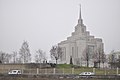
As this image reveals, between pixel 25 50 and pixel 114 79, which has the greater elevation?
pixel 25 50

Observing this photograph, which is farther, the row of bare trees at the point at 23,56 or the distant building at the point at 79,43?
the distant building at the point at 79,43

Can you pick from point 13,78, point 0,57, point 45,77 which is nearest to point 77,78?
point 45,77

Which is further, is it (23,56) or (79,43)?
(79,43)

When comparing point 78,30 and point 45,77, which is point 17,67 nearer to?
point 45,77

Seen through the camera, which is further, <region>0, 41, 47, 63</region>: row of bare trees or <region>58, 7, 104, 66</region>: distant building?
<region>58, 7, 104, 66</region>: distant building

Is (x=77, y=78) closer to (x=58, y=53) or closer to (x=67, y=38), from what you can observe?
(x=58, y=53)

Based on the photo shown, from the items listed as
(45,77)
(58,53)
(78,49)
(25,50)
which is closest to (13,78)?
(45,77)

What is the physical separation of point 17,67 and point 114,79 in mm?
21531

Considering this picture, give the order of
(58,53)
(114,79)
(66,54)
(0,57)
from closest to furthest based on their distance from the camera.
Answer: (114,79)
(58,53)
(0,57)
(66,54)

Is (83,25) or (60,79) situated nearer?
(60,79)

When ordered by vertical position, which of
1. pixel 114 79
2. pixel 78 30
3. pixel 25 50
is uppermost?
pixel 78 30

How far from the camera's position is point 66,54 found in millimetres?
136375

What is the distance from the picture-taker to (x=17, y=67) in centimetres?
4703

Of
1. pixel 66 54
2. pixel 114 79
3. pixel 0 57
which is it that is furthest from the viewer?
pixel 66 54
